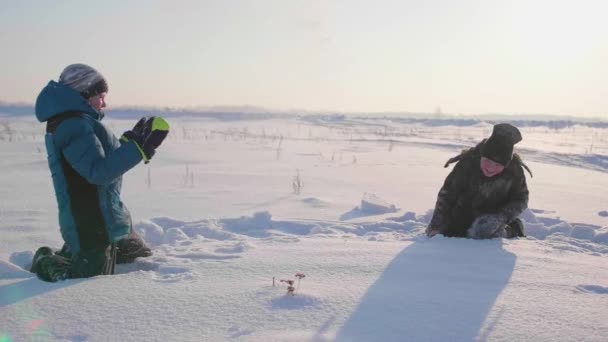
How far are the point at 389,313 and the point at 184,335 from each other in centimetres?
77

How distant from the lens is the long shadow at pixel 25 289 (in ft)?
6.12

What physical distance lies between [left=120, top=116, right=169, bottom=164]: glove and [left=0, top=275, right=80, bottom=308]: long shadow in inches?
27.1

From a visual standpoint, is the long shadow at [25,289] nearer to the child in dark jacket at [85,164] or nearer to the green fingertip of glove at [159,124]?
the child in dark jacket at [85,164]

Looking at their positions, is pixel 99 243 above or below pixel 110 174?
below

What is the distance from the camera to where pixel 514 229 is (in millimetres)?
3408

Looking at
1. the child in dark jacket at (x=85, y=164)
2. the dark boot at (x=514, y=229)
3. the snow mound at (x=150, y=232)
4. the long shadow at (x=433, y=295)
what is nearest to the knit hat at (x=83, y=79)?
the child in dark jacket at (x=85, y=164)

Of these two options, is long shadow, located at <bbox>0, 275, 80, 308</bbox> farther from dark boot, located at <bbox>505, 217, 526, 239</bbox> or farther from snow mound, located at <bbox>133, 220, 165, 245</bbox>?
dark boot, located at <bbox>505, 217, 526, 239</bbox>

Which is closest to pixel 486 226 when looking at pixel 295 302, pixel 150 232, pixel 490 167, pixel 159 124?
pixel 490 167

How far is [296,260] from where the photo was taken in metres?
2.52

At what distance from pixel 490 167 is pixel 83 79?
2604mm

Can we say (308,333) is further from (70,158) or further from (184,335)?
(70,158)

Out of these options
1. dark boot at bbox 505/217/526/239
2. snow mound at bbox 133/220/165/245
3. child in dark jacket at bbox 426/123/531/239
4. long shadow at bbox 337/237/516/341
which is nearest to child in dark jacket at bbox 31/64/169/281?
snow mound at bbox 133/220/165/245

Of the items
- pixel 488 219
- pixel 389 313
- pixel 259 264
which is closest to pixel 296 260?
pixel 259 264

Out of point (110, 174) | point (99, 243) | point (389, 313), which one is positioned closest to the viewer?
point (389, 313)
